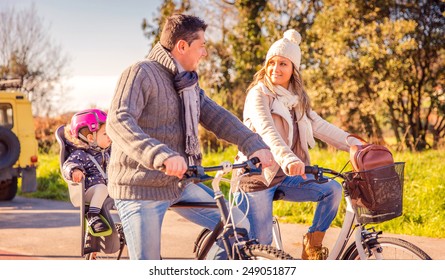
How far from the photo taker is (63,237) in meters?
7.54

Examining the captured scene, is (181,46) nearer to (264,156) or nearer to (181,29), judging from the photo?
(181,29)

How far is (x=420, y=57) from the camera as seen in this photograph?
15.5 meters

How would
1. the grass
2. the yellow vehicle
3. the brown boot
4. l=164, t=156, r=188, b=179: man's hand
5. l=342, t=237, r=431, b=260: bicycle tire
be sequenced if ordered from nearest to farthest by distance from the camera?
l=164, t=156, r=188, b=179: man's hand, l=342, t=237, r=431, b=260: bicycle tire, the brown boot, the grass, the yellow vehicle

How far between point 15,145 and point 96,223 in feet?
21.0

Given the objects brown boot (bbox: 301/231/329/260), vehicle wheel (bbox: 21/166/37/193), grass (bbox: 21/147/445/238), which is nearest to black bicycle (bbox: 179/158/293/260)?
brown boot (bbox: 301/231/329/260)

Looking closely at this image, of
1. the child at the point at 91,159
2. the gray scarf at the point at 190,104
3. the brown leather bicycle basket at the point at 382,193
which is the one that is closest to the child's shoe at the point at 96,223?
the child at the point at 91,159

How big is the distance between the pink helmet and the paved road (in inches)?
76.6

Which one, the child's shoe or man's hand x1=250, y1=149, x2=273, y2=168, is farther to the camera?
the child's shoe

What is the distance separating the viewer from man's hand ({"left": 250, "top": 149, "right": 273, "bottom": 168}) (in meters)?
3.37

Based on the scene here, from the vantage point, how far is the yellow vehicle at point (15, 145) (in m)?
10.5

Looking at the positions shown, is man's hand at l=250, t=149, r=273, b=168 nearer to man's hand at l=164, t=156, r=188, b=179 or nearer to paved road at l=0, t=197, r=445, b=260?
man's hand at l=164, t=156, r=188, b=179

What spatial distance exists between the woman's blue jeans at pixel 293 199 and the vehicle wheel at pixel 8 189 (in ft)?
24.9

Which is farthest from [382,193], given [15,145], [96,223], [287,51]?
[15,145]
